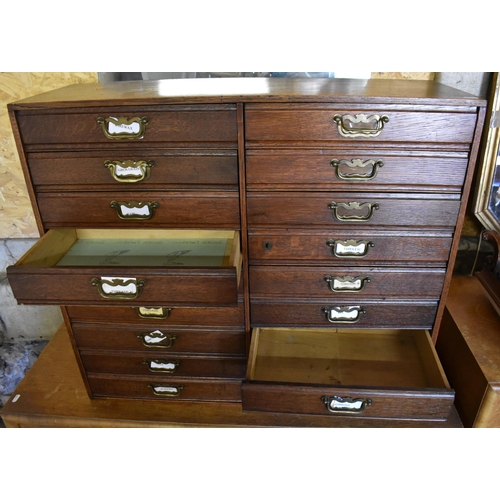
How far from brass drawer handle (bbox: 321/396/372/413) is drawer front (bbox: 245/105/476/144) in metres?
0.70

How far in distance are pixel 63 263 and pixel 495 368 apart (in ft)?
4.59

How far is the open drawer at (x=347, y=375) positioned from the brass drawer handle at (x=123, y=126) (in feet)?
2.31

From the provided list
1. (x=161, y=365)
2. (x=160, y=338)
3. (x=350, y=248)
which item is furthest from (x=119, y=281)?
(x=350, y=248)

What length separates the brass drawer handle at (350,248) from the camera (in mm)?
1251

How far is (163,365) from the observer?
1.45m

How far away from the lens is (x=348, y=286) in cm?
132

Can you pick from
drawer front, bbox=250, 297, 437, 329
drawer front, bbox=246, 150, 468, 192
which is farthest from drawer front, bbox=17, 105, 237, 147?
drawer front, bbox=250, 297, 437, 329

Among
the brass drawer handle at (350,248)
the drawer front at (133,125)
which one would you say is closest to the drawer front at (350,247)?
the brass drawer handle at (350,248)

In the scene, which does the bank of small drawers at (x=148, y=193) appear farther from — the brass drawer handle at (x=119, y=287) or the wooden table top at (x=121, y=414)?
the wooden table top at (x=121, y=414)

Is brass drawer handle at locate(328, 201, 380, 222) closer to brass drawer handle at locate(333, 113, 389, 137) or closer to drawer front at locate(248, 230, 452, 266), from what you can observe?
drawer front at locate(248, 230, 452, 266)

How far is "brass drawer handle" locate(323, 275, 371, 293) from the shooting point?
1305 mm

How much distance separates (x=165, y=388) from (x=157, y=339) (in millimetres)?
203

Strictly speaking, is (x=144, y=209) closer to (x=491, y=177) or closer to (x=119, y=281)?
(x=119, y=281)

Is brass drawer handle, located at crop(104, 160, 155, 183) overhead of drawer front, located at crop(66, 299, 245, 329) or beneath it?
overhead
